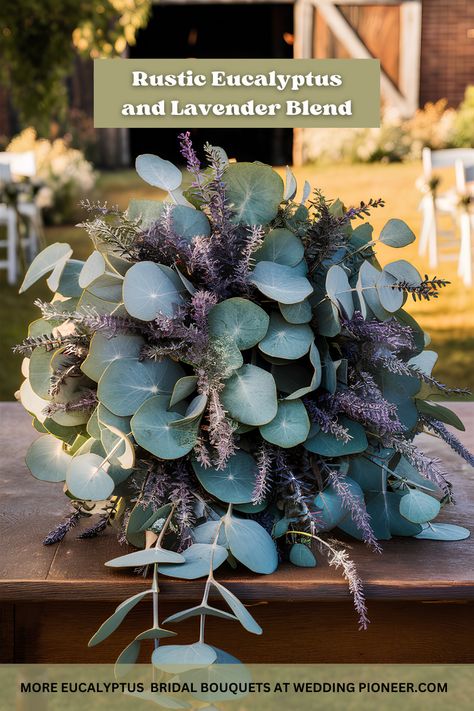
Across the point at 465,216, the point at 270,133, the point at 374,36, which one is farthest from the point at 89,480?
the point at 270,133

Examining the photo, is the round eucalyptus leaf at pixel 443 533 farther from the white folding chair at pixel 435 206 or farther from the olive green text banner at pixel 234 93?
the white folding chair at pixel 435 206

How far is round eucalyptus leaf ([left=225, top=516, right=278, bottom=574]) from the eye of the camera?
84 cm

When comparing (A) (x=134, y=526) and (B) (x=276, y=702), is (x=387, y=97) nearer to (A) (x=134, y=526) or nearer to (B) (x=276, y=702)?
(B) (x=276, y=702)

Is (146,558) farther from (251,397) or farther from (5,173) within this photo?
(5,173)

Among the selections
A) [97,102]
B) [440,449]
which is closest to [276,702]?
[440,449]

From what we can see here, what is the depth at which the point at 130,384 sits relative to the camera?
88 cm

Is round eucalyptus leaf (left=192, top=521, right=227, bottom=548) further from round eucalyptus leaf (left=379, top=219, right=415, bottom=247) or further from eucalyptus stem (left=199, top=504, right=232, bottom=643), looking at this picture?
round eucalyptus leaf (left=379, top=219, right=415, bottom=247)

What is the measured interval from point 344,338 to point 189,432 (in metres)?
0.19

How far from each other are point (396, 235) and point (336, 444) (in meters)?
0.22

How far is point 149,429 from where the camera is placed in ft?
2.82

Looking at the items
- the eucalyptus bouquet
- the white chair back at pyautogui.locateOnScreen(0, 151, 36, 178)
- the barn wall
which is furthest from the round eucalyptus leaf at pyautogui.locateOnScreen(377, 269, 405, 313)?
the barn wall

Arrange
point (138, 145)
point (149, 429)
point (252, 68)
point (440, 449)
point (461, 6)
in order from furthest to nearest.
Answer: point (138, 145) → point (461, 6) → point (440, 449) → point (252, 68) → point (149, 429)

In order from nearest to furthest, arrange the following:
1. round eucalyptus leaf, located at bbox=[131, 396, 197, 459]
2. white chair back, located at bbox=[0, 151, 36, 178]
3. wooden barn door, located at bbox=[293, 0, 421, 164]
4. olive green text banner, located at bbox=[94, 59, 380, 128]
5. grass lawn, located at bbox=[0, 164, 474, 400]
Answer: round eucalyptus leaf, located at bbox=[131, 396, 197, 459]
olive green text banner, located at bbox=[94, 59, 380, 128]
grass lawn, located at bbox=[0, 164, 474, 400]
white chair back, located at bbox=[0, 151, 36, 178]
wooden barn door, located at bbox=[293, 0, 421, 164]

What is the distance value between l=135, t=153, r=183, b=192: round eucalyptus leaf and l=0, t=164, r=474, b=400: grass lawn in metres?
3.01
